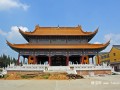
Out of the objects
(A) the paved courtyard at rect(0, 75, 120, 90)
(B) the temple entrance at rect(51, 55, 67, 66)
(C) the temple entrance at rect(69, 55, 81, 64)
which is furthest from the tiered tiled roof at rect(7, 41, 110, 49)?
(A) the paved courtyard at rect(0, 75, 120, 90)

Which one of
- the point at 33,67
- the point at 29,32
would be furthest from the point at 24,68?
the point at 29,32

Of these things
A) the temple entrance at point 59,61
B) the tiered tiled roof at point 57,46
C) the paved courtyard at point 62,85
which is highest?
the tiered tiled roof at point 57,46

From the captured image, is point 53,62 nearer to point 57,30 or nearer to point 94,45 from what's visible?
point 57,30

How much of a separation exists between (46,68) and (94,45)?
13.5 metres

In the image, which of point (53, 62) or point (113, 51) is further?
point (113, 51)

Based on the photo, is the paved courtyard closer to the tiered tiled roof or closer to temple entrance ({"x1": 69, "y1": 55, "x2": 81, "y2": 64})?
the tiered tiled roof

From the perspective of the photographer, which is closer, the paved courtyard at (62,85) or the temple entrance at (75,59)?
the paved courtyard at (62,85)

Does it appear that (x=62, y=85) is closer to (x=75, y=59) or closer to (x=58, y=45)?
(x=58, y=45)

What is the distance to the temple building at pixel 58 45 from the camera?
48.9 meters

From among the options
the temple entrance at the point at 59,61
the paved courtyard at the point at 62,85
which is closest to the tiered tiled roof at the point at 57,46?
the temple entrance at the point at 59,61

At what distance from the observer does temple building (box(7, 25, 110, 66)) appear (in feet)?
161

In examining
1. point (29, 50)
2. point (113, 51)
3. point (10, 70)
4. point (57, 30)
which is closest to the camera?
point (10, 70)

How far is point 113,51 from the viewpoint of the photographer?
237 feet

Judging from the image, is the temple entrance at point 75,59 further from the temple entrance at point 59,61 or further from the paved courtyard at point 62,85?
the paved courtyard at point 62,85
